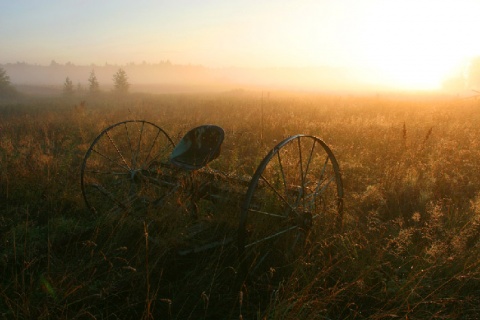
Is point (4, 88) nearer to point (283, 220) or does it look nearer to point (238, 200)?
point (238, 200)

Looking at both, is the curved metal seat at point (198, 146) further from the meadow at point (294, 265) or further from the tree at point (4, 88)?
the tree at point (4, 88)

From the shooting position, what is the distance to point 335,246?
303 centimetres

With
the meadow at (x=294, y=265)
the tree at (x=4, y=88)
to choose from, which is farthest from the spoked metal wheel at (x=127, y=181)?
the tree at (x=4, y=88)

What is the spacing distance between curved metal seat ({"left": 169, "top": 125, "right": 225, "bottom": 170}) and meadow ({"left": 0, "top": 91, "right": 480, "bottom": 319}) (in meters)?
0.62

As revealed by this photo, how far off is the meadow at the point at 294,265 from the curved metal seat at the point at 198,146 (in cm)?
62

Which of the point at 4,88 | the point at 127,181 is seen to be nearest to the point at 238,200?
the point at 127,181

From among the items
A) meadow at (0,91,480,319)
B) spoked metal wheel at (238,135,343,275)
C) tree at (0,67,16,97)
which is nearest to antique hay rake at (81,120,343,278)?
spoked metal wheel at (238,135,343,275)

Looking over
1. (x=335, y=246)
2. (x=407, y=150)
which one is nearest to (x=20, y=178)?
(x=335, y=246)

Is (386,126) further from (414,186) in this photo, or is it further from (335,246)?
(335,246)

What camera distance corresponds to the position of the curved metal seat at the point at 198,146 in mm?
3824

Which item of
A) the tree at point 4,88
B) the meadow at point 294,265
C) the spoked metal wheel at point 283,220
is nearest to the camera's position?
the meadow at point 294,265

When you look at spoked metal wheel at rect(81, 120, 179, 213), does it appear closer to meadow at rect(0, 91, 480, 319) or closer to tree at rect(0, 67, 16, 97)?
meadow at rect(0, 91, 480, 319)

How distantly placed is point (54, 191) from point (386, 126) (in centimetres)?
832

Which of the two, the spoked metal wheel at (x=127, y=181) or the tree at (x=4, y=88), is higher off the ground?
the tree at (x=4, y=88)
